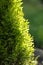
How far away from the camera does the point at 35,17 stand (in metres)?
12.7

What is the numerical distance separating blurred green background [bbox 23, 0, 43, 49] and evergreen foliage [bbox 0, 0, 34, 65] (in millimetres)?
4469

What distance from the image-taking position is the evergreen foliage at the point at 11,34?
4902mm

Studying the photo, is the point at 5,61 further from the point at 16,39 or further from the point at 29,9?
the point at 29,9

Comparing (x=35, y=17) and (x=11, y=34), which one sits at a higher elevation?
(x=11, y=34)

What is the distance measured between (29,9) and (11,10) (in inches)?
367

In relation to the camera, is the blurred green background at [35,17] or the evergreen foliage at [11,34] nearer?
the evergreen foliage at [11,34]

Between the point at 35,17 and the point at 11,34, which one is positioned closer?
the point at 11,34

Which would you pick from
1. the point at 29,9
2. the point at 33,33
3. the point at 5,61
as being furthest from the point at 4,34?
the point at 29,9

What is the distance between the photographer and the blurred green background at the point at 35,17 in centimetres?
999

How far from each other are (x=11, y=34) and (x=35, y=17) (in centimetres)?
782

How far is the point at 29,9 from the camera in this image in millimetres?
14211

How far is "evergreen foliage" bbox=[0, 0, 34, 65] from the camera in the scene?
4902 mm

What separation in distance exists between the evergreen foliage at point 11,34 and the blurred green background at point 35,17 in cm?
447

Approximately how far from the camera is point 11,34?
4.93 metres
